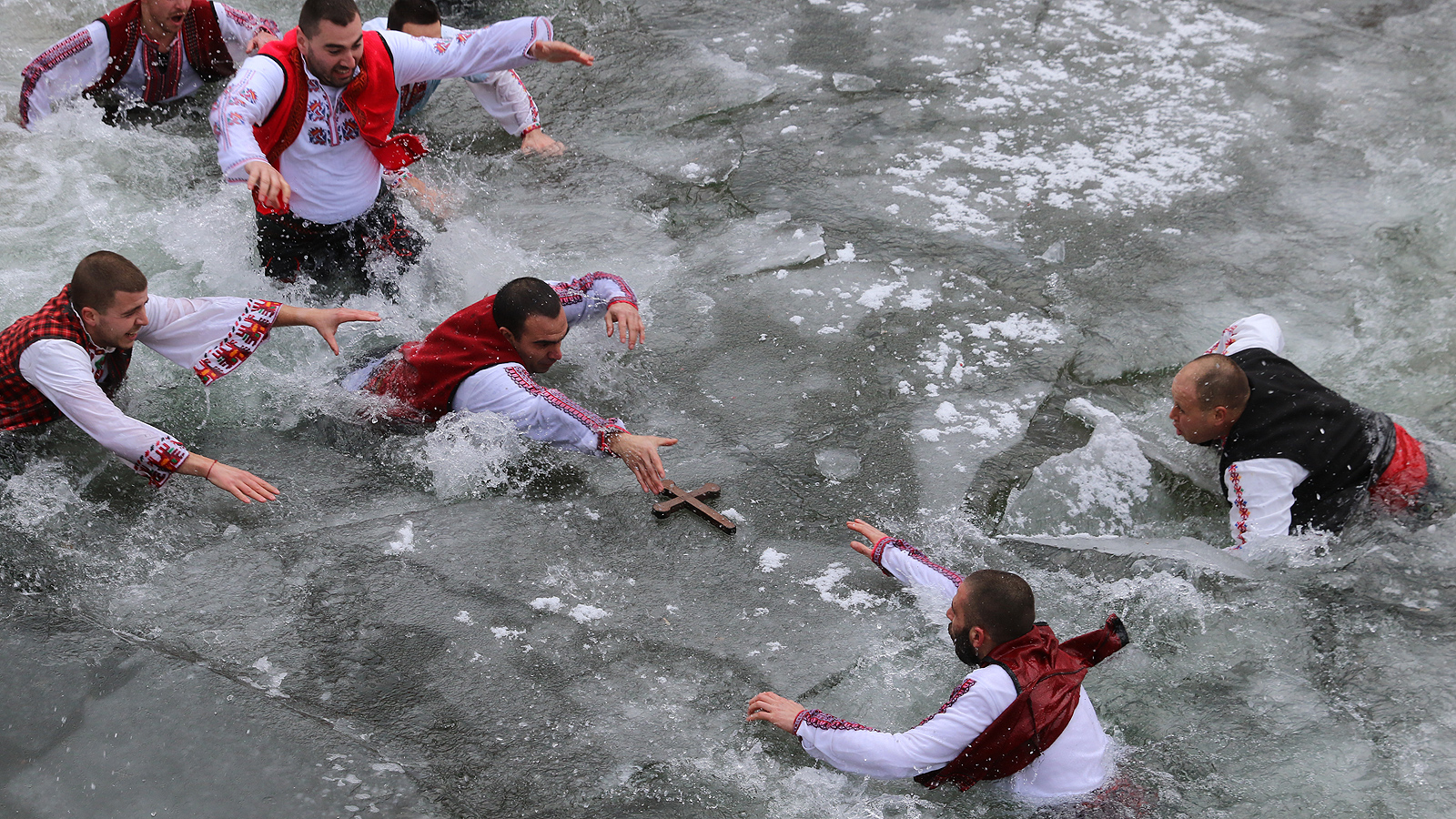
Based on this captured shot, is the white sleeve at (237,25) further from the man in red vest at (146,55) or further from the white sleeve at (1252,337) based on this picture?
the white sleeve at (1252,337)

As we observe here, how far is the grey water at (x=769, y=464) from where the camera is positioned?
106 inches

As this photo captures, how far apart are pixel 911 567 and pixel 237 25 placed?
4.72m

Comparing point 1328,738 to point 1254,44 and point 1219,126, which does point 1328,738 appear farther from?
point 1254,44

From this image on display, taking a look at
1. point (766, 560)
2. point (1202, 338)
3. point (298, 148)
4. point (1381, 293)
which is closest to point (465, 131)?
point (298, 148)

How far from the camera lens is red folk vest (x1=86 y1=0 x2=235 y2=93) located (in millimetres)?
5203

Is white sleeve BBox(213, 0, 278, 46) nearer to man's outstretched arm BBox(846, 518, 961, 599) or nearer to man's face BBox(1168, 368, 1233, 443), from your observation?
man's outstretched arm BBox(846, 518, 961, 599)

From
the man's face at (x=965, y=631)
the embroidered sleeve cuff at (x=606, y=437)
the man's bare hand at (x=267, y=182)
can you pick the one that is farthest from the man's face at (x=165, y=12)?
the man's face at (x=965, y=631)

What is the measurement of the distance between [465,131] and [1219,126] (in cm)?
411

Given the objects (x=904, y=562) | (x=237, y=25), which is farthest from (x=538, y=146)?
(x=904, y=562)

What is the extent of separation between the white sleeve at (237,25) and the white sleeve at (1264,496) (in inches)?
206

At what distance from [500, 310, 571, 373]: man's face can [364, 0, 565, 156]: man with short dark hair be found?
2042 millimetres

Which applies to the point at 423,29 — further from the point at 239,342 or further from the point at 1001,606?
the point at 1001,606

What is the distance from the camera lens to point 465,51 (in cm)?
437

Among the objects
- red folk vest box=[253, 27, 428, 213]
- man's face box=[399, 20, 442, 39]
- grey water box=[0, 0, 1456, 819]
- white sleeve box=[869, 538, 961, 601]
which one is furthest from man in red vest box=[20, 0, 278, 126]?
white sleeve box=[869, 538, 961, 601]
